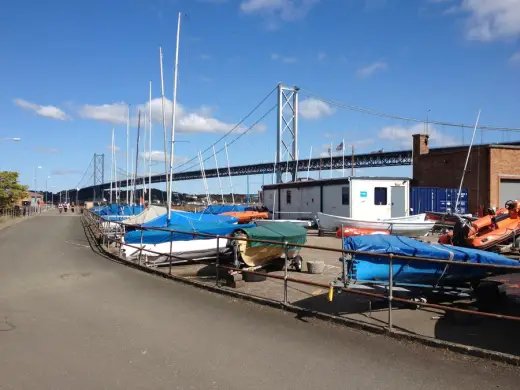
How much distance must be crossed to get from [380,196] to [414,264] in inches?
721

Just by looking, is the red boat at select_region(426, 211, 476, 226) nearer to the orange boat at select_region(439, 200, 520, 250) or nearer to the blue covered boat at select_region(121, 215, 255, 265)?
the orange boat at select_region(439, 200, 520, 250)

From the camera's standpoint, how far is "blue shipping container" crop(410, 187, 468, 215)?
28516 millimetres

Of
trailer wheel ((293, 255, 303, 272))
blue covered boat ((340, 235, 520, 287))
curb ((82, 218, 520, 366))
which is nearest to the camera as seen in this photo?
curb ((82, 218, 520, 366))

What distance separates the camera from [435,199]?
1152 inches

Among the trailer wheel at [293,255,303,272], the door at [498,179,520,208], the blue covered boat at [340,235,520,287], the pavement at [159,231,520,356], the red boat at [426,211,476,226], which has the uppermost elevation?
the door at [498,179,520,208]

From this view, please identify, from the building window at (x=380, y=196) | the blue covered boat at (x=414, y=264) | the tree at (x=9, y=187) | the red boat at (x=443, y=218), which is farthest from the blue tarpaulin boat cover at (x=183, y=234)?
the tree at (x=9, y=187)

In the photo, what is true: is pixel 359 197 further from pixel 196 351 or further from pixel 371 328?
pixel 196 351

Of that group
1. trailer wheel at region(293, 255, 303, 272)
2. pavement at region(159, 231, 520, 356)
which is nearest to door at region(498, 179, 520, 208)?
trailer wheel at region(293, 255, 303, 272)

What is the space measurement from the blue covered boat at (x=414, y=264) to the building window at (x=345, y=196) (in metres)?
16.7

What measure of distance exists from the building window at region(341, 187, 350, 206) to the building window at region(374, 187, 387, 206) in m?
1.56

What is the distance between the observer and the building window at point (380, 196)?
81.0ft

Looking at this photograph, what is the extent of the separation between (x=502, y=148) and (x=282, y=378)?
29349 millimetres

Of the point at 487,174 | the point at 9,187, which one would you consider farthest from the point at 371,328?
the point at 9,187

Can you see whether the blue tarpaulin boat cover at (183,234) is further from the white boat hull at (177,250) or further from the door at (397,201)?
the door at (397,201)
